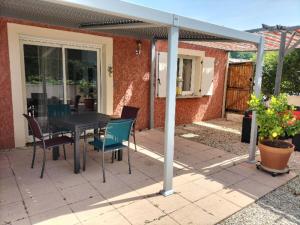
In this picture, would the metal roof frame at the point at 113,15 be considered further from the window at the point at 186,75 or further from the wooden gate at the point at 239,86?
the wooden gate at the point at 239,86

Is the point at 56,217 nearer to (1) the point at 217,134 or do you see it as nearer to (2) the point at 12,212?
(2) the point at 12,212

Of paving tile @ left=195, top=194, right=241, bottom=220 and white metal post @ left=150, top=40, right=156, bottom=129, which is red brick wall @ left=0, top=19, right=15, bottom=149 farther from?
paving tile @ left=195, top=194, right=241, bottom=220

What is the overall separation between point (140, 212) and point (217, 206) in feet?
2.98

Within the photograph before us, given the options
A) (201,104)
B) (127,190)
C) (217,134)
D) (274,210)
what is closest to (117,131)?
(127,190)

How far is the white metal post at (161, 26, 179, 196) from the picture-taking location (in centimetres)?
267

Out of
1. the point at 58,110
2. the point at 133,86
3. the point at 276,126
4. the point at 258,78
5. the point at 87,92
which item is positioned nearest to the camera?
the point at 276,126

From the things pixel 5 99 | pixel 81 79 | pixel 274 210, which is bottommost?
pixel 274 210

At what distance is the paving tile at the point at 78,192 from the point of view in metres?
2.76

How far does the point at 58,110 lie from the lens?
169 inches

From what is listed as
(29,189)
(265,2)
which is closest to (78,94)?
(29,189)

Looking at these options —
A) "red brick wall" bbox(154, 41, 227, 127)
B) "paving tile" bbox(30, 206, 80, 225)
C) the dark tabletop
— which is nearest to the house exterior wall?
"red brick wall" bbox(154, 41, 227, 127)

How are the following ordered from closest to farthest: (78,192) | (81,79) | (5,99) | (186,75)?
(78,192) → (5,99) → (81,79) → (186,75)

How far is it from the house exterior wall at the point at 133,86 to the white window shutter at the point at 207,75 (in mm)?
239

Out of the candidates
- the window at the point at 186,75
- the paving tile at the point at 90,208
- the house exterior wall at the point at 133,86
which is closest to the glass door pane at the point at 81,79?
the house exterior wall at the point at 133,86
